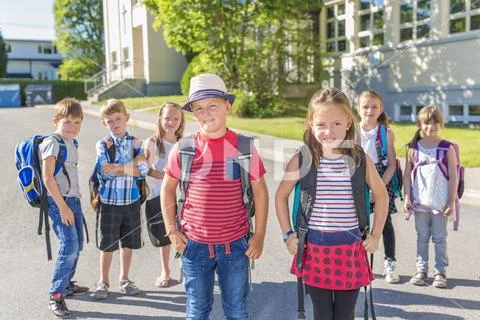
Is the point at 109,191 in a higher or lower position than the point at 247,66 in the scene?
lower

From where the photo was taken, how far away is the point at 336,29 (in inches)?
802

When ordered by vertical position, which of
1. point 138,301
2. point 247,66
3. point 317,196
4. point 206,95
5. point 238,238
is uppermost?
point 247,66

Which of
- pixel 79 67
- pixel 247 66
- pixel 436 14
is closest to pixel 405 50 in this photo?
pixel 436 14

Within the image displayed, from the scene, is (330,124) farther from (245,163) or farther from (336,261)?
(336,261)

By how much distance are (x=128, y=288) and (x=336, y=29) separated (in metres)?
18.3

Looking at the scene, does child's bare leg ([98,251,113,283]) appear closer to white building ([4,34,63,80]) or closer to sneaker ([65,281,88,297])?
sneaker ([65,281,88,297])

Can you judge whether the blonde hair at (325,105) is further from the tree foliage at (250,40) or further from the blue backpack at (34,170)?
the tree foliage at (250,40)

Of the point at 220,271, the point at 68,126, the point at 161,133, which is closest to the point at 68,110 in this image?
the point at 68,126

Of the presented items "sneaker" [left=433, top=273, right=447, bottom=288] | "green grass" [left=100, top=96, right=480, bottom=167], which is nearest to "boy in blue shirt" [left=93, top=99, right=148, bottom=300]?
"sneaker" [left=433, top=273, right=447, bottom=288]

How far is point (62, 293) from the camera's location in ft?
11.7

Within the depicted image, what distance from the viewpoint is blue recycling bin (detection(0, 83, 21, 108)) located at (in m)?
31.8

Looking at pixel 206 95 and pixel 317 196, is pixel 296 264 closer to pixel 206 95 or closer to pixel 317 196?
pixel 317 196

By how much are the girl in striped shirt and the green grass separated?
6.99m

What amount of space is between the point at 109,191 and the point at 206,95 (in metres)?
1.59
